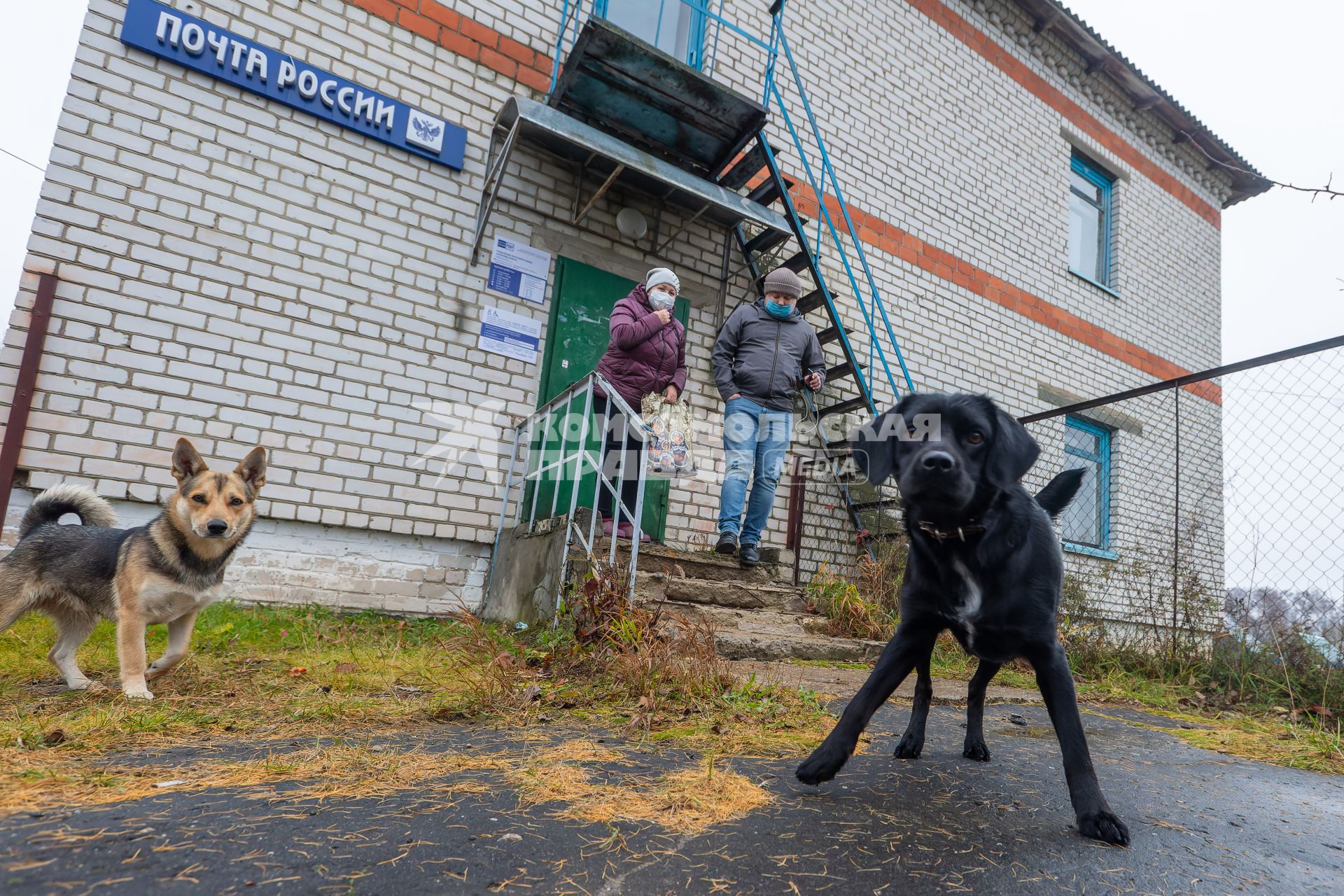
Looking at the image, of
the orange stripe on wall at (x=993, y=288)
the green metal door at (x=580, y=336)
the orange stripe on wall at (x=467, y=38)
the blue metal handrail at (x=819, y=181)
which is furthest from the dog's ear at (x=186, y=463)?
the orange stripe on wall at (x=993, y=288)

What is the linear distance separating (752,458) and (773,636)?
3.96ft

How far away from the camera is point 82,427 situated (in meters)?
3.97

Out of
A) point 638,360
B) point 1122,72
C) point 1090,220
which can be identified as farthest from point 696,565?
point 1122,72

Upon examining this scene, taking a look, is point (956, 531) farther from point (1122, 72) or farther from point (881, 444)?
point (1122, 72)

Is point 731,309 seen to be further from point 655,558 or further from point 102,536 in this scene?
→ point 102,536

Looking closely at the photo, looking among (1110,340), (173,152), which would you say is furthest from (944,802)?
(1110,340)

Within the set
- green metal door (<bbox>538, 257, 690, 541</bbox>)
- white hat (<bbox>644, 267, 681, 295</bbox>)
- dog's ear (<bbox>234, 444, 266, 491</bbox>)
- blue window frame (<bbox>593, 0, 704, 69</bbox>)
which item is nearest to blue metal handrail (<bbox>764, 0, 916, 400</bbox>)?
blue window frame (<bbox>593, 0, 704, 69</bbox>)

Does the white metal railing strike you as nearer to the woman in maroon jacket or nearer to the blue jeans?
the woman in maroon jacket

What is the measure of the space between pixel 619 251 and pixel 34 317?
150 inches

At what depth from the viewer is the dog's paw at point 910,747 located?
7.56 ft

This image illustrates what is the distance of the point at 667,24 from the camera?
641cm

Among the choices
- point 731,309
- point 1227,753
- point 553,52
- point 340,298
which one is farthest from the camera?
point 731,309

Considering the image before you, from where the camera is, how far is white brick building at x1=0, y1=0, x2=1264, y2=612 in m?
4.11

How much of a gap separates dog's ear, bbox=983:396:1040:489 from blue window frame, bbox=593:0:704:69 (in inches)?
209
